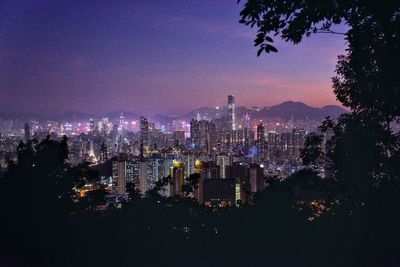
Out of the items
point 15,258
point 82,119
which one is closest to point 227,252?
point 15,258

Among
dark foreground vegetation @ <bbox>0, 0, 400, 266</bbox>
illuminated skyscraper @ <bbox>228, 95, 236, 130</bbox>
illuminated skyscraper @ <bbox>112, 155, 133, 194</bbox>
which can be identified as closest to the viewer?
dark foreground vegetation @ <bbox>0, 0, 400, 266</bbox>

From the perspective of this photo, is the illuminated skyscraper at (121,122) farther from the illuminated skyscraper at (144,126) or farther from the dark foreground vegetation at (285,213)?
the dark foreground vegetation at (285,213)

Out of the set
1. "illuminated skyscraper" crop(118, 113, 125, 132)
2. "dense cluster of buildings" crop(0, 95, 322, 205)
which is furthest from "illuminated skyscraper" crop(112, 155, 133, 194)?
"illuminated skyscraper" crop(118, 113, 125, 132)

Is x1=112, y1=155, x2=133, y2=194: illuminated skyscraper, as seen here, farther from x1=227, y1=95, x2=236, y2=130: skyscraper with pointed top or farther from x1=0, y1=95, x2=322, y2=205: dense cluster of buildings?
x1=227, y1=95, x2=236, y2=130: skyscraper with pointed top

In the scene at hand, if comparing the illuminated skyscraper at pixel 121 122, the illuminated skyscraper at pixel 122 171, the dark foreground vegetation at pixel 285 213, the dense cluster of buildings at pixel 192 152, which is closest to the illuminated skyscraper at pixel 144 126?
the dense cluster of buildings at pixel 192 152

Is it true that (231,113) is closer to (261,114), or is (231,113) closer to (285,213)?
(261,114)

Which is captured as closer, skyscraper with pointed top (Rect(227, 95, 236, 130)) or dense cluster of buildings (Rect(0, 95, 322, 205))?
dense cluster of buildings (Rect(0, 95, 322, 205))

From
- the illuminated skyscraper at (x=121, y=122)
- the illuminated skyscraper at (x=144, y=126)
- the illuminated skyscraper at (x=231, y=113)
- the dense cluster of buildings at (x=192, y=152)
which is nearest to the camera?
the dense cluster of buildings at (x=192, y=152)
